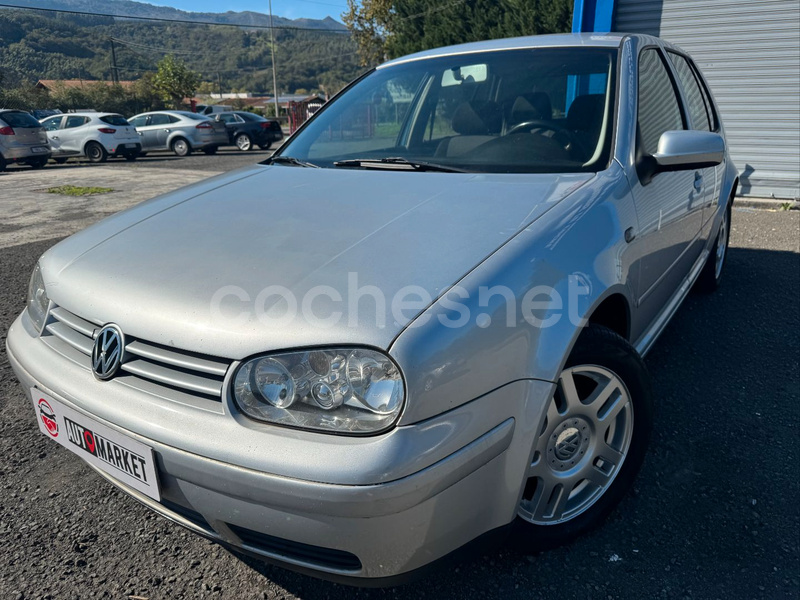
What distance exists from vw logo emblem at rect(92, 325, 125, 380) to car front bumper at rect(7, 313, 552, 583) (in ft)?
0.14

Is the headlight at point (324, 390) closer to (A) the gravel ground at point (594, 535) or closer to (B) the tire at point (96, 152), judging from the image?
(A) the gravel ground at point (594, 535)

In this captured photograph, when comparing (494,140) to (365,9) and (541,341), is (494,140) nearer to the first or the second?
(541,341)

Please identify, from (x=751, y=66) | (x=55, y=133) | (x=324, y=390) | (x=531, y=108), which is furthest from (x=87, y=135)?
(x=324, y=390)

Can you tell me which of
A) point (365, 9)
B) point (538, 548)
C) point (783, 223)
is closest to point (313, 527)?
point (538, 548)

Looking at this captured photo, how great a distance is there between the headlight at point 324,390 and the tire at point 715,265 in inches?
130

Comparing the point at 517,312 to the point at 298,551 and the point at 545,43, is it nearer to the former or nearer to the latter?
the point at 298,551

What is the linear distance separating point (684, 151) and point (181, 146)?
17.8 m

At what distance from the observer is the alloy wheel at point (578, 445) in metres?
1.68

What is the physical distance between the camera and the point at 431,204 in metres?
1.87

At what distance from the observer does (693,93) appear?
3404 mm

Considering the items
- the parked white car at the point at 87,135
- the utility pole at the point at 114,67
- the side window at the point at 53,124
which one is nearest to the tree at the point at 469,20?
the parked white car at the point at 87,135

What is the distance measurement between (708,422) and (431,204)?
1.63 meters

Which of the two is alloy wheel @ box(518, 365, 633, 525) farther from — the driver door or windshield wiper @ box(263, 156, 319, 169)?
Answer: windshield wiper @ box(263, 156, 319, 169)

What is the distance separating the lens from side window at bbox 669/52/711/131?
3.17 metres
